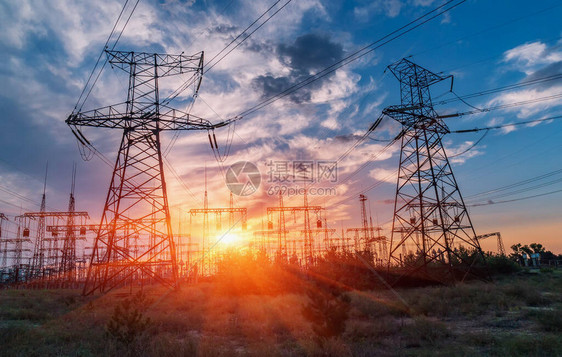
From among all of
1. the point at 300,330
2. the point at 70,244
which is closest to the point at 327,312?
the point at 300,330

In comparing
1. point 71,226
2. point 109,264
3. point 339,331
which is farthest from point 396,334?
point 71,226

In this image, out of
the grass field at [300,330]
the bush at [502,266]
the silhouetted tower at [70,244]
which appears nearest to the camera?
the grass field at [300,330]

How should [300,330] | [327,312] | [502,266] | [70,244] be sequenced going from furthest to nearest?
[70,244], [502,266], [300,330], [327,312]

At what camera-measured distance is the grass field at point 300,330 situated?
10.1 metres

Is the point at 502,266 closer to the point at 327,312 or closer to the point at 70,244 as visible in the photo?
the point at 327,312

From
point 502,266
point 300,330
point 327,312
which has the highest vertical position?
point 327,312

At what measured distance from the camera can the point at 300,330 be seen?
14.2m

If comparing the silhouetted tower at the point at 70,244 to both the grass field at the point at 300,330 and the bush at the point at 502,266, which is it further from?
the bush at the point at 502,266

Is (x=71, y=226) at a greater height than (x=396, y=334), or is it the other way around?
Answer: (x=71, y=226)

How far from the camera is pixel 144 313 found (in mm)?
17781

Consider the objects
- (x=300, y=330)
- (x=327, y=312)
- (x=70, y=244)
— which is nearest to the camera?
(x=327, y=312)

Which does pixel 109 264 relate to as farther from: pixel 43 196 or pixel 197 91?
pixel 43 196

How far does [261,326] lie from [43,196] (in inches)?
2383

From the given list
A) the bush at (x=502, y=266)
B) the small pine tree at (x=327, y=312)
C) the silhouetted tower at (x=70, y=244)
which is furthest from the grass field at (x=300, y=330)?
the silhouetted tower at (x=70, y=244)
